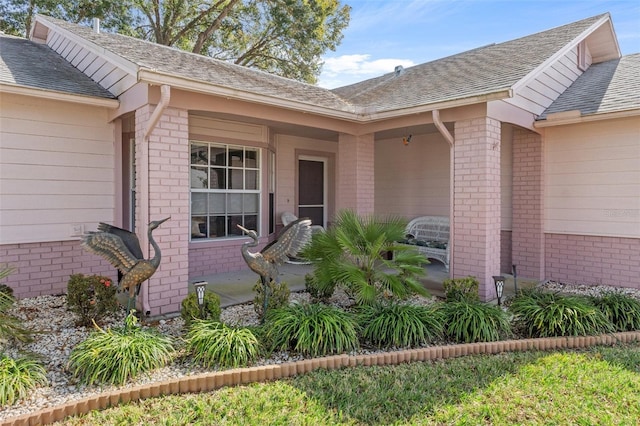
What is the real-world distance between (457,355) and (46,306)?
5.54 metres

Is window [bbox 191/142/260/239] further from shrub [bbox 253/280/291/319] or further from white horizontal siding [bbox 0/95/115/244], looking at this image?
shrub [bbox 253/280/291/319]

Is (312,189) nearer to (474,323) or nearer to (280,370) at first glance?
(474,323)

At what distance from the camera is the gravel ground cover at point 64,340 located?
3.17 m

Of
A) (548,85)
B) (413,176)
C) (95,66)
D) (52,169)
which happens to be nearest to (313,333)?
(52,169)

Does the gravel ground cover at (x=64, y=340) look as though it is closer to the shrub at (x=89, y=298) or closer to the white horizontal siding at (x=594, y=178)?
the shrub at (x=89, y=298)

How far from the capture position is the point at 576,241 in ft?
24.6

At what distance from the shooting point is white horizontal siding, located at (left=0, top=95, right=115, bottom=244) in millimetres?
5762

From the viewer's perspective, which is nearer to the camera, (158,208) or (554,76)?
(158,208)

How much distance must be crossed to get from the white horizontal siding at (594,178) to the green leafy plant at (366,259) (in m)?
4.17

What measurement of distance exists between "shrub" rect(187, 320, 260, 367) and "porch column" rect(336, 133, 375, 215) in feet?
15.0

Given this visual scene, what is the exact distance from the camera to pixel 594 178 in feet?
23.5

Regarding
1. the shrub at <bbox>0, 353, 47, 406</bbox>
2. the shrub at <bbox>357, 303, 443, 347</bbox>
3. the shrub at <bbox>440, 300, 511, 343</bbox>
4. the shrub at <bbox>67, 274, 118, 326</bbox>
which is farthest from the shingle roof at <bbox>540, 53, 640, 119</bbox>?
the shrub at <bbox>0, 353, 47, 406</bbox>

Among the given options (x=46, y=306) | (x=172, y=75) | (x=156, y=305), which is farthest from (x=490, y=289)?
(x=46, y=306)

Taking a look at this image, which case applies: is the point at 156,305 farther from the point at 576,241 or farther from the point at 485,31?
the point at 485,31
